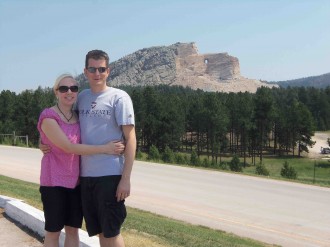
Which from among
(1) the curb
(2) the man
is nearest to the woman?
(2) the man

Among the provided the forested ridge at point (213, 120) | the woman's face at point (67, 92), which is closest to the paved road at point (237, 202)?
the woman's face at point (67, 92)

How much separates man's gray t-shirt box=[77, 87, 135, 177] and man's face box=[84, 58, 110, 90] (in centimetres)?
7

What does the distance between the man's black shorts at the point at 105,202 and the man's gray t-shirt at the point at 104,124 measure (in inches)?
2.2

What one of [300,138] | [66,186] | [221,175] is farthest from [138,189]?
[300,138]

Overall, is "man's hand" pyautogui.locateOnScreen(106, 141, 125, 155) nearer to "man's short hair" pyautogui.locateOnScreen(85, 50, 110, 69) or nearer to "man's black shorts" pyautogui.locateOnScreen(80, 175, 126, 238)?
"man's black shorts" pyautogui.locateOnScreen(80, 175, 126, 238)

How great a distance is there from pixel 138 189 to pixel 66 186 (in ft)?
36.9

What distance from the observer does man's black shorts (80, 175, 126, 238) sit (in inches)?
130

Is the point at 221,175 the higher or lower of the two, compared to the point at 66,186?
lower

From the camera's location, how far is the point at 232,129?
86.0m

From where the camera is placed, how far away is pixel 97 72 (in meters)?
3.42

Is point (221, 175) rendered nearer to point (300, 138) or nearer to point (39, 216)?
point (39, 216)

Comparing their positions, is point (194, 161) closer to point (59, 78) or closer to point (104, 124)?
point (59, 78)

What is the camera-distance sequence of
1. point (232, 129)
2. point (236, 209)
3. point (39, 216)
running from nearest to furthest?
point (39, 216)
point (236, 209)
point (232, 129)

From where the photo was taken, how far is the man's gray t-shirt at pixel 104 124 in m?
3.33
